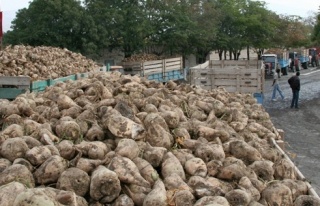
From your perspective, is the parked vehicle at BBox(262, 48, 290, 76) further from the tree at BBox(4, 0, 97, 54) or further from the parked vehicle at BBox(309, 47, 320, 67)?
the tree at BBox(4, 0, 97, 54)

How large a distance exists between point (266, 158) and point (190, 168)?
4.11 ft

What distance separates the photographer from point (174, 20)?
2880 cm

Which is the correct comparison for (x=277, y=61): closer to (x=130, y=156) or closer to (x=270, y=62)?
(x=270, y=62)

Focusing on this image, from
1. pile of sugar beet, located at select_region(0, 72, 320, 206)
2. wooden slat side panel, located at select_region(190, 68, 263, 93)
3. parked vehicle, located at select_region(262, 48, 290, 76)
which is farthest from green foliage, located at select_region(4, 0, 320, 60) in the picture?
pile of sugar beet, located at select_region(0, 72, 320, 206)

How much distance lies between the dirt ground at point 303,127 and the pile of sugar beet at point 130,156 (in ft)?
6.77

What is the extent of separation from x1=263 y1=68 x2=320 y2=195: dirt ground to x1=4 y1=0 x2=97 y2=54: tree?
391 inches

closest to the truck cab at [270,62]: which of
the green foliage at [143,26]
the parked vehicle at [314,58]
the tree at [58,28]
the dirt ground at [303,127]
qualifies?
the green foliage at [143,26]

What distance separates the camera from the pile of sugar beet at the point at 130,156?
3346 millimetres

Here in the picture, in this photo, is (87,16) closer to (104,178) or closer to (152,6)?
(152,6)

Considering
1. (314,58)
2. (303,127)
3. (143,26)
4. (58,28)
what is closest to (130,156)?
(303,127)

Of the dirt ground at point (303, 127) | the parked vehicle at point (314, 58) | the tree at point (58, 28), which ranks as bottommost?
the dirt ground at point (303, 127)

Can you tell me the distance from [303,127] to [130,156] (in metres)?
10.9

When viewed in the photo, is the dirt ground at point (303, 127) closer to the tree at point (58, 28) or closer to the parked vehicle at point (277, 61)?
the parked vehicle at point (277, 61)

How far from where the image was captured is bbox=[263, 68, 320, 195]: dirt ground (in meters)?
9.21
